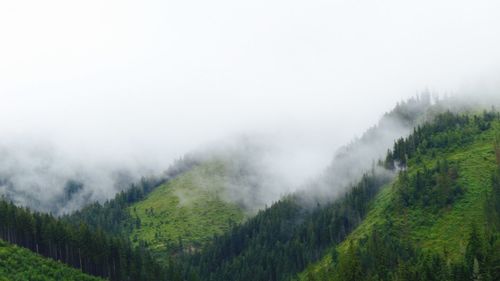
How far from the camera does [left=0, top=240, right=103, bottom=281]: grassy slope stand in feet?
380

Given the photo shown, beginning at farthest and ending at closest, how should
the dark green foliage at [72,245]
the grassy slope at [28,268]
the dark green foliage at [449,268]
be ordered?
the dark green foliage at [72,245] → the grassy slope at [28,268] → the dark green foliage at [449,268]

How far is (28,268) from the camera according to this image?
124375mm

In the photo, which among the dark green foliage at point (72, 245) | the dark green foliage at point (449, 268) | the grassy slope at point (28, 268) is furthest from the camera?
the dark green foliage at point (72, 245)

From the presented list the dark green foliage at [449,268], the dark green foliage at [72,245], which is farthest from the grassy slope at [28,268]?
the dark green foliage at [449,268]

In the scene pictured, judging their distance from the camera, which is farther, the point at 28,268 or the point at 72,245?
the point at 72,245

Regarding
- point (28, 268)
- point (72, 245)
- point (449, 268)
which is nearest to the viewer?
point (28, 268)

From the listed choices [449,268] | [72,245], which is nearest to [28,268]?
[72,245]

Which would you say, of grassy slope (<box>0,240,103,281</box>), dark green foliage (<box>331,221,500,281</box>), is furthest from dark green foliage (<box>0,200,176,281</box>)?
dark green foliage (<box>331,221,500,281</box>)

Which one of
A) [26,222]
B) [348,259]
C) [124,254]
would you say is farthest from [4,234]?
[348,259]

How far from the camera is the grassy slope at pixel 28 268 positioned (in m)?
116

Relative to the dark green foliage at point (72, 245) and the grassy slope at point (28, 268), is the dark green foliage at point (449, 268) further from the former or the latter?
the dark green foliage at point (72, 245)

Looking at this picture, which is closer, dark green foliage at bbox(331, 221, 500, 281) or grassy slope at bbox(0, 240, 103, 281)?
dark green foliage at bbox(331, 221, 500, 281)

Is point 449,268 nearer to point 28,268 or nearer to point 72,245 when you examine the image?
point 28,268

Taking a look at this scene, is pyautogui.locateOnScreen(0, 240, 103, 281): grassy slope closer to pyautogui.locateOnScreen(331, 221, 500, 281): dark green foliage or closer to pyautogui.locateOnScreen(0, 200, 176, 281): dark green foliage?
pyautogui.locateOnScreen(0, 200, 176, 281): dark green foliage
